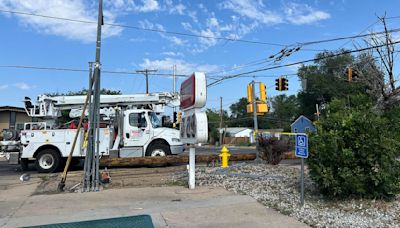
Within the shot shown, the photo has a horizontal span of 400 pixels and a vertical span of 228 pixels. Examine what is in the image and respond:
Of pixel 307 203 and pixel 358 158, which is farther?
pixel 307 203

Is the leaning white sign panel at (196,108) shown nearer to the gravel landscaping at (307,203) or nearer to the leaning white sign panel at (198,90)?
the leaning white sign panel at (198,90)

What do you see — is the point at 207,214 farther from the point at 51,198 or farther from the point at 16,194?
the point at 16,194

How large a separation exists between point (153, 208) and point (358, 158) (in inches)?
165

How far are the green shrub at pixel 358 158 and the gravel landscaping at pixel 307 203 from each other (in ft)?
1.00

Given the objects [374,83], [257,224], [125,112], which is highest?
[374,83]

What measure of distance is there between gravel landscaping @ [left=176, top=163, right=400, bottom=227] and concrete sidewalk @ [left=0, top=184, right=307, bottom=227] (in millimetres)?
340

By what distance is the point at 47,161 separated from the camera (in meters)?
14.9

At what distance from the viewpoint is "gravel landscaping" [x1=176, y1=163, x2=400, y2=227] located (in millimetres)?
6294

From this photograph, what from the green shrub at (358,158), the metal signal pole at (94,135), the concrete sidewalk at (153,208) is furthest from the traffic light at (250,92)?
the green shrub at (358,158)

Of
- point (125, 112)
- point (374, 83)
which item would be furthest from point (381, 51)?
point (125, 112)

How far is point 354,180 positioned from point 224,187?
368cm

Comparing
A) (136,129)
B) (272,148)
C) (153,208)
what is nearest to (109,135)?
(136,129)

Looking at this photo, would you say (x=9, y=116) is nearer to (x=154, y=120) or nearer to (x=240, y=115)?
(x=154, y=120)

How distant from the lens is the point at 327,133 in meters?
7.49
